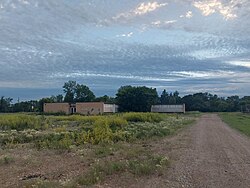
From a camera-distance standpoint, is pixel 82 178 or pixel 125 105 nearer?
pixel 82 178

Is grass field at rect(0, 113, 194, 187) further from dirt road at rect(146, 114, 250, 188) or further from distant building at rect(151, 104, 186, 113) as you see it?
distant building at rect(151, 104, 186, 113)

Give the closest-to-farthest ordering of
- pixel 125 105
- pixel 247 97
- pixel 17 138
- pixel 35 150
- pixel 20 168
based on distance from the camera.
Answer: pixel 20 168 → pixel 35 150 → pixel 17 138 → pixel 125 105 → pixel 247 97

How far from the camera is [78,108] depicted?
4067 inches

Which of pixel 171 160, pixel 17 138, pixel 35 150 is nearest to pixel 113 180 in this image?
pixel 171 160

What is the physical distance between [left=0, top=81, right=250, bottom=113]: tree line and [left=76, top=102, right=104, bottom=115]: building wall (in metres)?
14.8

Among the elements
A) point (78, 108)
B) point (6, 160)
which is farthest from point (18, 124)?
point (78, 108)

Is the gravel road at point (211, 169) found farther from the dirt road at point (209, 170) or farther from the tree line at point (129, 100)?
the tree line at point (129, 100)

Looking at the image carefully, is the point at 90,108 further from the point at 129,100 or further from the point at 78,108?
the point at 129,100

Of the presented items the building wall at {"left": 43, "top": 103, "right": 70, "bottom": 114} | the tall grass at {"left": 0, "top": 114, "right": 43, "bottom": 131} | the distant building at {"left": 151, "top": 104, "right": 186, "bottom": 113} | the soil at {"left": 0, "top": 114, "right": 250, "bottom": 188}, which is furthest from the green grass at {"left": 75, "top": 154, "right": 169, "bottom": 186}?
the distant building at {"left": 151, "top": 104, "right": 186, "bottom": 113}

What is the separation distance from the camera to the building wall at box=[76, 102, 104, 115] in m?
98.6

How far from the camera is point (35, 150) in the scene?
17422 millimetres

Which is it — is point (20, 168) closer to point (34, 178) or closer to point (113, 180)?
point (34, 178)

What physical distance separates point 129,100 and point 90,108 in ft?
53.2

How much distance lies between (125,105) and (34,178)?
104 m
